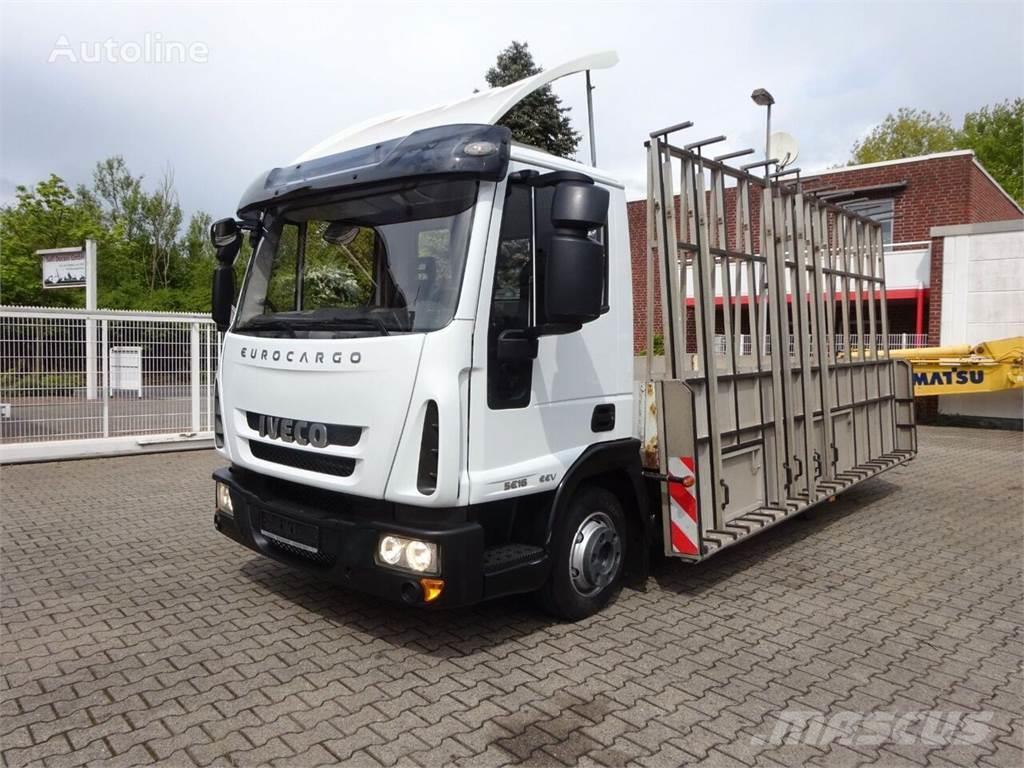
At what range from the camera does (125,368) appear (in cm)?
989

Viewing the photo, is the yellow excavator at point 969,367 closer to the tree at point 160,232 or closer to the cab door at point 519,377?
the cab door at point 519,377

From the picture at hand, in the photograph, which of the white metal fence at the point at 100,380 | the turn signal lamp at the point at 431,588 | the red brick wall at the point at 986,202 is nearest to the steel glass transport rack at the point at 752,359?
the turn signal lamp at the point at 431,588

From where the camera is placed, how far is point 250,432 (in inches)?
164

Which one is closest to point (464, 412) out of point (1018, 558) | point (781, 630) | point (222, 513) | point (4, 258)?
point (222, 513)

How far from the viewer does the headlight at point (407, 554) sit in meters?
3.39

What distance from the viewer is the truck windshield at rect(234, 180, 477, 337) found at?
11.7ft

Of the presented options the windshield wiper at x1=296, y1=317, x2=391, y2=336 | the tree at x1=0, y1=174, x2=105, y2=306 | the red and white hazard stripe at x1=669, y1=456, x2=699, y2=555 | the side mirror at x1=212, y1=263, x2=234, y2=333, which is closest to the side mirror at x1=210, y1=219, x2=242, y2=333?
the side mirror at x1=212, y1=263, x2=234, y2=333

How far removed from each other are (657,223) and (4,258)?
101ft

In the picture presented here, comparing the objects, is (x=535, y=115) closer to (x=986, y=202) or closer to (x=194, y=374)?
(x=986, y=202)

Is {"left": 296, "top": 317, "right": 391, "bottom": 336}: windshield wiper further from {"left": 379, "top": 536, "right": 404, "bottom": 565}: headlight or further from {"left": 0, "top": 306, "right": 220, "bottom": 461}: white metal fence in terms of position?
{"left": 0, "top": 306, "right": 220, "bottom": 461}: white metal fence

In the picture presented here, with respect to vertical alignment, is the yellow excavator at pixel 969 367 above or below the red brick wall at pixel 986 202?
below

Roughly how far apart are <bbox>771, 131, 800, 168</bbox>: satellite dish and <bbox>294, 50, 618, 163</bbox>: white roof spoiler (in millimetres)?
3173

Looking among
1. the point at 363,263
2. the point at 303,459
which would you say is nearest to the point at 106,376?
the point at 303,459

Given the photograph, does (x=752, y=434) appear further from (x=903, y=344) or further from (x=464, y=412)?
(x=903, y=344)
